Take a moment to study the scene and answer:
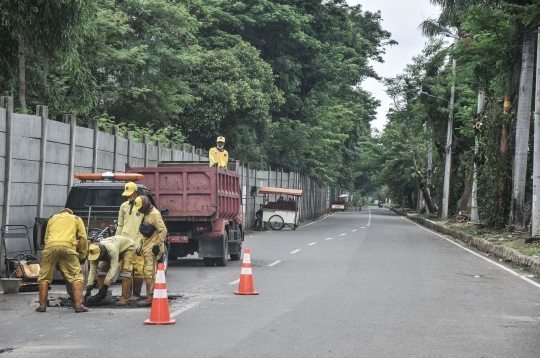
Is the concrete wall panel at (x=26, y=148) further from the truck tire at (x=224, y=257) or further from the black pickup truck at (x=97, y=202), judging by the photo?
the truck tire at (x=224, y=257)

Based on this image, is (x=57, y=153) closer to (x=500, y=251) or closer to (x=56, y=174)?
(x=56, y=174)

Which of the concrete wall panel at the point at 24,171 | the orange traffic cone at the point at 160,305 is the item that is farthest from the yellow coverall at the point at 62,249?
the concrete wall panel at the point at 24,171

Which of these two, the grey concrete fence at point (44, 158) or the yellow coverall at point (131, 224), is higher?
the grey concrete fence at point (44, 158)

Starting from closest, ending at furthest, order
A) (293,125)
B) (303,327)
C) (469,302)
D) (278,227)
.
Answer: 1. (303,327)
2. (469,302)
3. (278,227)
4. (293,125)

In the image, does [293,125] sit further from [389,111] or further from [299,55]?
[389,111]

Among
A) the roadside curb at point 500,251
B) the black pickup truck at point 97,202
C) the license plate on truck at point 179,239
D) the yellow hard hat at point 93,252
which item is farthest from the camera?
the roadside curb at point 500,251

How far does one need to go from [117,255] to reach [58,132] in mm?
7947

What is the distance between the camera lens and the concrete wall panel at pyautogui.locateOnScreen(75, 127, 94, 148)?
70.0ft

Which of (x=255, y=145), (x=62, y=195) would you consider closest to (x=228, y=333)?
(x=62, y=195)

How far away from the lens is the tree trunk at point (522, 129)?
2905 centimetres

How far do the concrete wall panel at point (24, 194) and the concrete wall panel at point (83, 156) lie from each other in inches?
113

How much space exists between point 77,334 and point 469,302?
655 centimetres

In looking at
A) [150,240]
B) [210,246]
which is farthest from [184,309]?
[210,246]

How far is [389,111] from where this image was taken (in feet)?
214
